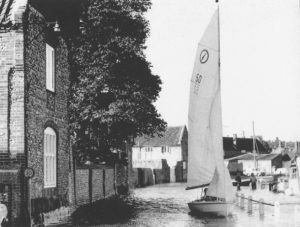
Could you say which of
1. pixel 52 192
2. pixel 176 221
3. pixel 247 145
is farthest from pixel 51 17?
pixel 247 145

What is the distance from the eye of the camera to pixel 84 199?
2456cm

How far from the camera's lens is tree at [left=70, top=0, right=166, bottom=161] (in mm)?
27547

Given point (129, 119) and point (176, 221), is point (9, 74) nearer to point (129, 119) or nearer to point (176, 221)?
point (176, 221)

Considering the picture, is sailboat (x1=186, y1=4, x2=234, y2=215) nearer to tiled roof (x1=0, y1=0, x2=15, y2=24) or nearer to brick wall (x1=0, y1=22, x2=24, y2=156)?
brick wall (x1=0, y1=22, x2=24, y2=156)

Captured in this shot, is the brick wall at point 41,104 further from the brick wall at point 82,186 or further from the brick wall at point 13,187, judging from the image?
the brick wall at point 82,186

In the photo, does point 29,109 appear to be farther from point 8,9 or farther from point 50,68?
point 50,68

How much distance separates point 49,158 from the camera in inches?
715

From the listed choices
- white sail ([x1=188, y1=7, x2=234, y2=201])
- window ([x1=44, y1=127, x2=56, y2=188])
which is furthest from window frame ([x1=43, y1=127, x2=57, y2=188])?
white sail ([x1=188, y1=7, x2=234, y2=201])

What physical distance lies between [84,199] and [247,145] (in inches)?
3716

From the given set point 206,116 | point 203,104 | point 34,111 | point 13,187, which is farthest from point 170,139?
point 13,187

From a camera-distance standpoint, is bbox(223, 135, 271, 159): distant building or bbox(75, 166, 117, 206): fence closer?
bbox(75, 166, 117, 206): fence

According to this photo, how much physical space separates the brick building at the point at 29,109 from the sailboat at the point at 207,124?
19.1ft

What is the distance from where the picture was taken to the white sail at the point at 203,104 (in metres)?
21.2

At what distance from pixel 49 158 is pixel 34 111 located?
262cm
